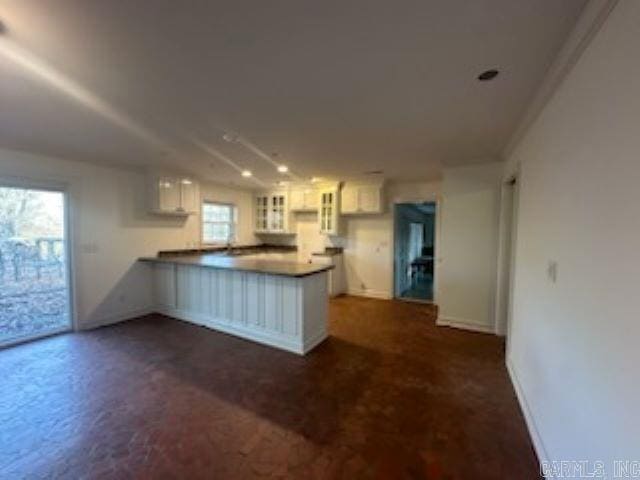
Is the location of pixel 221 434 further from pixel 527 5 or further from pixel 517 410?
pixel 527 5

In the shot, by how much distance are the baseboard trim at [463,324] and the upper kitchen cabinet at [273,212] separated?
3.87 m

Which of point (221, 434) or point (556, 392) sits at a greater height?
Result: point (556, 392)

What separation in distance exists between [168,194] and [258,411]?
4028mm

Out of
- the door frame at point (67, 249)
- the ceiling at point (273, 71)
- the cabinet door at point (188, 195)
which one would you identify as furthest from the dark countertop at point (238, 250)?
the ceiling at point (273, 71)

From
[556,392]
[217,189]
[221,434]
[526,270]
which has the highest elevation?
[217,189]

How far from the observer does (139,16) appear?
1.42 meters

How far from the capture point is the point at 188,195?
17.9ft

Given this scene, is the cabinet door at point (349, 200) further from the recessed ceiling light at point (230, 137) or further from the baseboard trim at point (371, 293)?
the recessed ceiling light at point (230, 137)

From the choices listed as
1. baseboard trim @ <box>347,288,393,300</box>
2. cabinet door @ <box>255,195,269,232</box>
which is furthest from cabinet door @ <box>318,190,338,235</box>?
cabinet door @ <box>255,195,269,232</box>

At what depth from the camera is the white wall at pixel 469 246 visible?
4180 millimetres

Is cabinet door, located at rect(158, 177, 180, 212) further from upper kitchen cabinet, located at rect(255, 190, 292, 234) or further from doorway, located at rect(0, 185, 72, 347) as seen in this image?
upper kitchen cabinet, located at rect(255, 190, 292, 234)

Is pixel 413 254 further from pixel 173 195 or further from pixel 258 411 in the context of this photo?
pixel 258 411

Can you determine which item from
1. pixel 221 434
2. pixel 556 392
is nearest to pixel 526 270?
pixel 556 392

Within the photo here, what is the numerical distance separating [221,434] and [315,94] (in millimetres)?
2557
